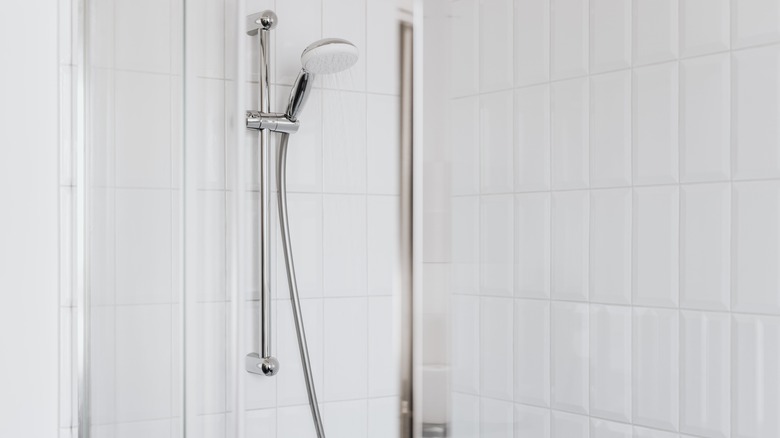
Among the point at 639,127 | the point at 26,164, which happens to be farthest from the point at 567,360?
the point at 26,164

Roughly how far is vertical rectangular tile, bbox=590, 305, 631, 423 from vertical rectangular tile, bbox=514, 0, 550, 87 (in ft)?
1.06

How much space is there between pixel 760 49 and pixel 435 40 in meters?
0.41

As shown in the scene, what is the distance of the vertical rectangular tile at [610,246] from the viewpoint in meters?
0.87

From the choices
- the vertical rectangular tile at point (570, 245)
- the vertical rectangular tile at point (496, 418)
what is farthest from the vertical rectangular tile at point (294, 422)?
the vertical rectangular tile at point (570, 245)

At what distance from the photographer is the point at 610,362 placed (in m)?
0.88

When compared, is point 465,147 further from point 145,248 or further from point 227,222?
point 145,248

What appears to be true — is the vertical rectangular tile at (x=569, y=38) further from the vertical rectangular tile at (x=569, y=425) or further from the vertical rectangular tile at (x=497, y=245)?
the vertical rectangular tile at (x=569, y=425)

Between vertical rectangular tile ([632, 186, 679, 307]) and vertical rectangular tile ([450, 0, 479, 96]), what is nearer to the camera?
vertical rectangular tile ([632, 186, 679, 307])

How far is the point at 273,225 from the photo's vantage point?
0.83m

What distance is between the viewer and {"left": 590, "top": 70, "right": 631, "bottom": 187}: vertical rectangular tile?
0.87 m

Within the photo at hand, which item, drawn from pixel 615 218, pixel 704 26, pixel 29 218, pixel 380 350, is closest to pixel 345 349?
pixel 380 350

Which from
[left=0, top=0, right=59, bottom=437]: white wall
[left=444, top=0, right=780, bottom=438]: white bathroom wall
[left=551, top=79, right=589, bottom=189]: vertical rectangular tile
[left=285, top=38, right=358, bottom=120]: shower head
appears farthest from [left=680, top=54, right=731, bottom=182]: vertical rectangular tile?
[left=0, top=0, right=59, bottom=437]: white wall

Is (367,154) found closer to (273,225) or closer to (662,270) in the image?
(273,225)

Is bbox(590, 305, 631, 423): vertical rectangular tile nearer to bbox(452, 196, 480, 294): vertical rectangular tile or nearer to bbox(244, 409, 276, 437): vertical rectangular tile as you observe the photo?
bbox(452, 196, 480, 294): vertical rectangular tile
